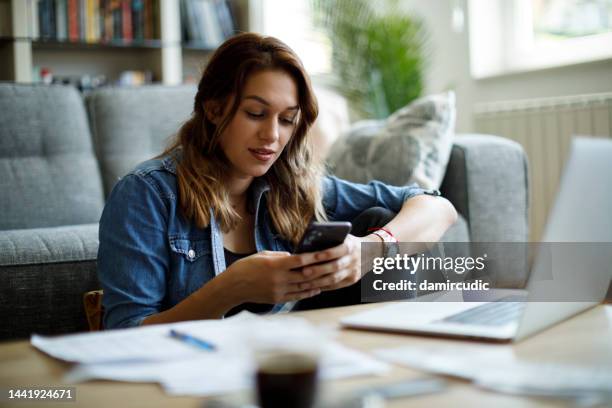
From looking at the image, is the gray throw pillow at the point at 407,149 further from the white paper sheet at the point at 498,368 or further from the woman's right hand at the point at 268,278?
the white paper sheet at the point at 498,368

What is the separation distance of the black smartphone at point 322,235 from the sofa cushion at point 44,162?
151cm

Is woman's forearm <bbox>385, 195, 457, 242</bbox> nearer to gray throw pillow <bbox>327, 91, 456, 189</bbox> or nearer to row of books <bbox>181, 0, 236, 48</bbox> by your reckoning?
gray throw pillow <bbox>327, 91, 456, 189</bbox>

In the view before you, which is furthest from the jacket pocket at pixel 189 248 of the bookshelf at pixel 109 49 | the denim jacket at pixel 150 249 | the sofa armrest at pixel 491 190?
the bookshelf at pixel 109 49

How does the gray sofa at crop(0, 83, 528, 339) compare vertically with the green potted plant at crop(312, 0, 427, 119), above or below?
below

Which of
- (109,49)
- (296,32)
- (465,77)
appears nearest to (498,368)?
(465,77)

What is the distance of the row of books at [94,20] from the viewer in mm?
3697

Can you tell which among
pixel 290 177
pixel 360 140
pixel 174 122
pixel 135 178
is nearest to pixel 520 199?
pixel 360 140

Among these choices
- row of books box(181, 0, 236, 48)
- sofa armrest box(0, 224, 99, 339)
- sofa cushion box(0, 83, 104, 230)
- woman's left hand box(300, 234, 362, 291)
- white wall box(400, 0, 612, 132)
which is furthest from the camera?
row of books box(181, 0, 236, 48)

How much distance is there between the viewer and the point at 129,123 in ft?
8.43

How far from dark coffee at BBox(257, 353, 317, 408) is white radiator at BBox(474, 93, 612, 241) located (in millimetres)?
2633

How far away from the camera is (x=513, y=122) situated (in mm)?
3326

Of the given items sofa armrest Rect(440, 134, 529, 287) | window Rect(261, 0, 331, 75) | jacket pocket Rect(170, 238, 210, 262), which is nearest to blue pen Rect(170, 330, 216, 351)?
jacket pocket Rect(170, 238, 210, 262)

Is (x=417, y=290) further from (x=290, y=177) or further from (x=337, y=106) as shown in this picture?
(x=337, y=106)

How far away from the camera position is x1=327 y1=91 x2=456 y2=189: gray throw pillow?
213cm
